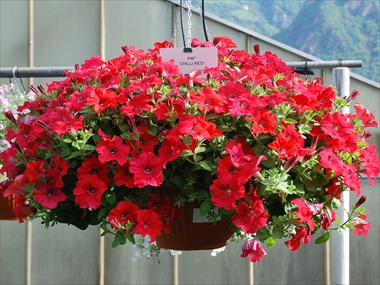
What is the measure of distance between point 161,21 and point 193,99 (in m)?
3.05

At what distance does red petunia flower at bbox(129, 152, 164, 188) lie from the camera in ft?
3.70

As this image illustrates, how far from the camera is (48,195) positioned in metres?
1.21

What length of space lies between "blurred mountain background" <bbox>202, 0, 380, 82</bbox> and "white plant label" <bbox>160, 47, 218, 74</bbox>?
384 cm

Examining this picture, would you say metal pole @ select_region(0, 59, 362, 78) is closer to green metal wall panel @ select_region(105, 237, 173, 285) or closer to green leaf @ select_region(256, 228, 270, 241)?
green metal wall panel @ select_region(105, 237, 173, 285)

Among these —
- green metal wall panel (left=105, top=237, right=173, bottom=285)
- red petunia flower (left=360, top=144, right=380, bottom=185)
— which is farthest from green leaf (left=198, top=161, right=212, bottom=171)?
green metal wall panel (left=105, top=237, right=173, bottom=285)

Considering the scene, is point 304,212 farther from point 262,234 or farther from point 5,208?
point 5,208

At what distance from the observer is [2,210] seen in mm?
2117

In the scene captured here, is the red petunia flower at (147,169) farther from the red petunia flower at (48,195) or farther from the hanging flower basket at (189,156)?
the red petunia flower at (48,195)

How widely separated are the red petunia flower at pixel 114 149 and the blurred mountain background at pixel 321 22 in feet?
13.5

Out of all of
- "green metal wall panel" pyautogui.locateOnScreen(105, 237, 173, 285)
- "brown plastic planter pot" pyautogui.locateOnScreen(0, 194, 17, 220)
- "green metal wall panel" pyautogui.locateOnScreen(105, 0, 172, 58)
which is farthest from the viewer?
"green metal wall panel" pyautogui.locateOnScreen(105, 0, 172, 58)

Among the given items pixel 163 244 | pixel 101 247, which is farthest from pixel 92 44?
pixel 163 244

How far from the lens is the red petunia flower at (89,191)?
117 centimetres

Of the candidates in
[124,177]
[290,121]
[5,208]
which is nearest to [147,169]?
[124,177]

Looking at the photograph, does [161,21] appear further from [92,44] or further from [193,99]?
[193,99]
